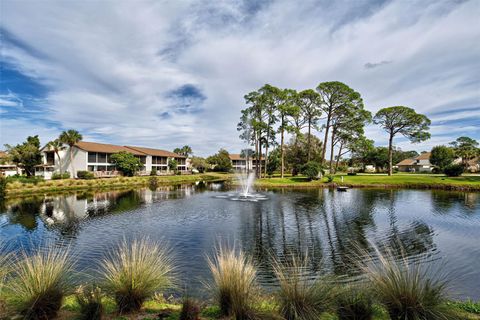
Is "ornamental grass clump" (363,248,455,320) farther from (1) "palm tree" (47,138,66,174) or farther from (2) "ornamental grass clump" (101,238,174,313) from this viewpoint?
(1) "palm tree" (47,138,66,174)

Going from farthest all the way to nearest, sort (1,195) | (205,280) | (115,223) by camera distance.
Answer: (1,195) → (115,223) → (205,280)

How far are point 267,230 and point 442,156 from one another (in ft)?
261

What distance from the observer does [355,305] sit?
479 centimetres

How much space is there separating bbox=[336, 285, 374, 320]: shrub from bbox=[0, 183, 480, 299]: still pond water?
324cm

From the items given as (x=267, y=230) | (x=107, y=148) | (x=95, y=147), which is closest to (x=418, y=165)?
(x=267, y=230)

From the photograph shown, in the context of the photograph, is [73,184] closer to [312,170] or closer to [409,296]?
[312,170]

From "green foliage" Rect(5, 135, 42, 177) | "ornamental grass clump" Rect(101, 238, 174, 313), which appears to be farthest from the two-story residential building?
"ornamental grass clump" Rect(101, 238, 174, 313)

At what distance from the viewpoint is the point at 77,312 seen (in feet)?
16.9

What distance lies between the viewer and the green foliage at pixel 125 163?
56.9 metres

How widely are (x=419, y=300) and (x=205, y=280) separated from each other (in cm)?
600

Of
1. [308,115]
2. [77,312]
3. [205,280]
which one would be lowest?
[205,280]

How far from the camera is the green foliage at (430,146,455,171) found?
7082 cm

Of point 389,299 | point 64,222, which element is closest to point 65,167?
point 64,222

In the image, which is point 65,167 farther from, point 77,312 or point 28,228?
point 77,312
